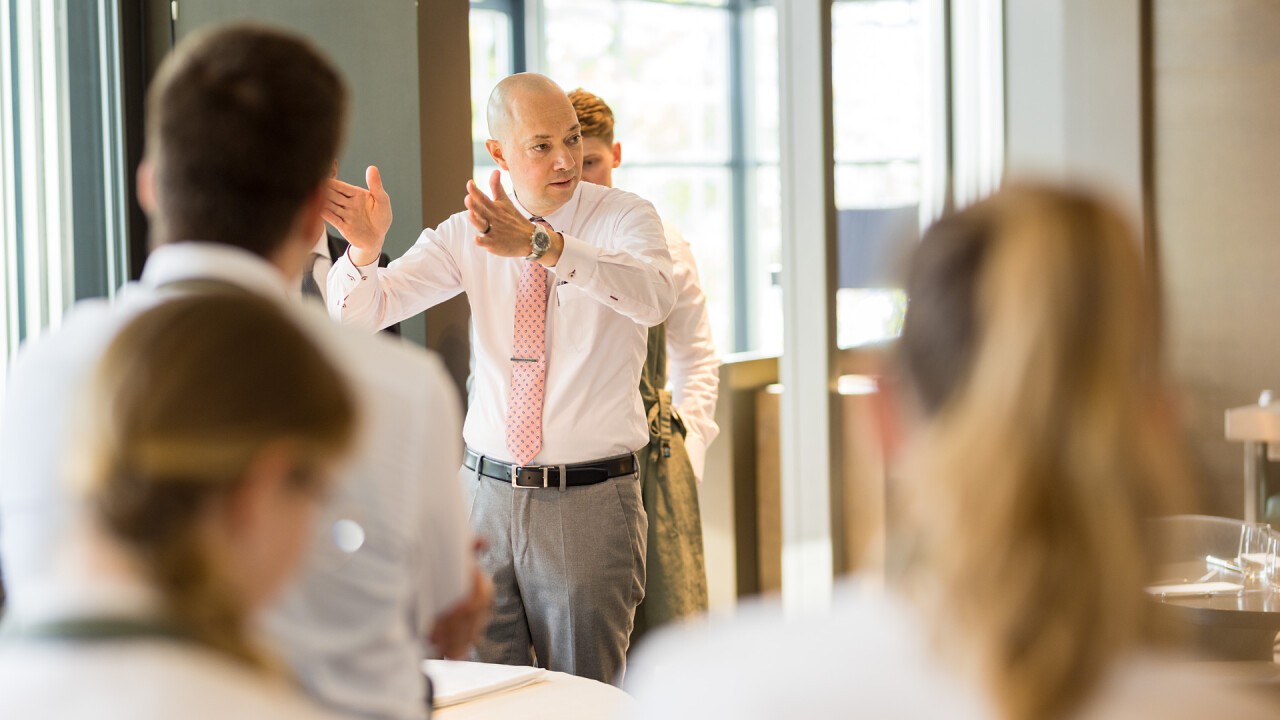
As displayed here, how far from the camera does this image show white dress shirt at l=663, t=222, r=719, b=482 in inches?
149

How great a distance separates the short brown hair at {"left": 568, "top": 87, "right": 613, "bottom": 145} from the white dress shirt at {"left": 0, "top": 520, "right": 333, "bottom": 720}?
9.61 feet

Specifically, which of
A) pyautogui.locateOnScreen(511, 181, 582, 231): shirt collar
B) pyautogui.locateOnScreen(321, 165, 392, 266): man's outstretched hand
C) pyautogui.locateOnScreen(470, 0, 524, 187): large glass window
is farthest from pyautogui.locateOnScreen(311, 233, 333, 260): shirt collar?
pyautogui.locateOnScreen(470, 0, 524, 187): large glass window

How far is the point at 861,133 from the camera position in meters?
4.39

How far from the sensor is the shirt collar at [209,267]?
3.78ft

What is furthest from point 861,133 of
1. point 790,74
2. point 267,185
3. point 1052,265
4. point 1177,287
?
point 1052,265

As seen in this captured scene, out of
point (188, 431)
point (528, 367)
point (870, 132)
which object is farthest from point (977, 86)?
point (188, 431)

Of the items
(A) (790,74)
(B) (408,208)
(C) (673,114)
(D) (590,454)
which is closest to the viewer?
(D) (590,454)

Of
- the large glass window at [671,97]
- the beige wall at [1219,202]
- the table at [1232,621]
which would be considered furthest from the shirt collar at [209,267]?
the large glass window at [671,97]

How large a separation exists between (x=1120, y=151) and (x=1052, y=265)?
5.28 meters

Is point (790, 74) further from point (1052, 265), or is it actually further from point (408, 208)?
point (1052, 265)

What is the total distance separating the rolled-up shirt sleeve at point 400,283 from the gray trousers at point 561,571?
453 millimetres

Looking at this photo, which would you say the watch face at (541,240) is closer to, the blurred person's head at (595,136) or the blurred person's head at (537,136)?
the blurred person's head at (537,136)

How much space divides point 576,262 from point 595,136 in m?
1.03

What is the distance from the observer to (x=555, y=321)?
2930 millimetres
